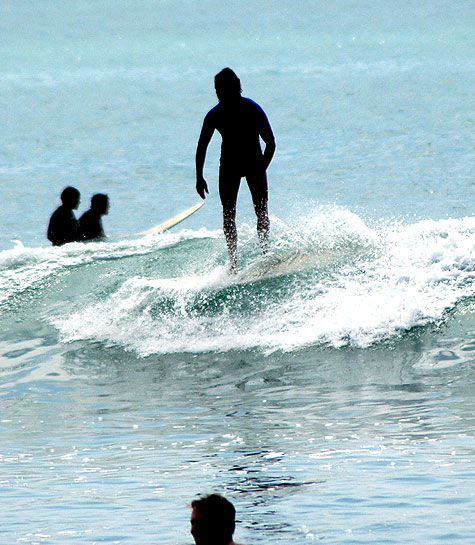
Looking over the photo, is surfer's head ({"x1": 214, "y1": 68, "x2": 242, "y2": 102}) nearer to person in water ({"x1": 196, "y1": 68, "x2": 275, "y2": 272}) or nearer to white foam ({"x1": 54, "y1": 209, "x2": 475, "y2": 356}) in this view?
person in water ({"x1": 196, "y1": 68, "x2": 275, "y2": 272})

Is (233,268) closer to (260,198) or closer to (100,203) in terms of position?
(260,198)

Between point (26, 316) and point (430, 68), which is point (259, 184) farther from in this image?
point (430, 68)

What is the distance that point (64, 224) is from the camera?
11.8 m

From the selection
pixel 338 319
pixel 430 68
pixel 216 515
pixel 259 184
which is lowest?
pixel 216 515

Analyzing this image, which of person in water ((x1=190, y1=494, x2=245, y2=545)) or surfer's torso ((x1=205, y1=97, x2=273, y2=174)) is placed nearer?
person in water ((x1=190, y1=494, x2=245, y2=545))

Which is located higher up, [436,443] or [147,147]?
[147,147]

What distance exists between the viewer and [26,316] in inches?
409

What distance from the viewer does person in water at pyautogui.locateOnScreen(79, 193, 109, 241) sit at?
11.7 meters

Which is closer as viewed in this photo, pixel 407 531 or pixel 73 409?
pixel 407 531

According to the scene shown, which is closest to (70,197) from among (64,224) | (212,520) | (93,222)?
(64,224)

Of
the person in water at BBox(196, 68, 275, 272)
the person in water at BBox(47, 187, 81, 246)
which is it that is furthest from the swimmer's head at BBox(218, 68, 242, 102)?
the person in water at BBox(47, 187, 81, 246)

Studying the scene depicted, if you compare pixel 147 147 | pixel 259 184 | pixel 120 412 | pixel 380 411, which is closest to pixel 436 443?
pixel 380 411

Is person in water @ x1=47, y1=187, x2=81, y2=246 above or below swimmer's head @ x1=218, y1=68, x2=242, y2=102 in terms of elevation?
below

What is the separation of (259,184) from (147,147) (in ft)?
84.1
